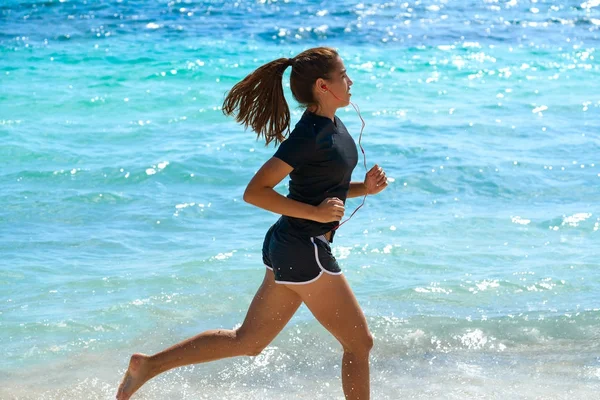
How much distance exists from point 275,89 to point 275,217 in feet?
13.6

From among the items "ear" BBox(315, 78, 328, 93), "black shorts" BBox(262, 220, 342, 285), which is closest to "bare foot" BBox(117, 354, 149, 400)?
"black shorts" BBox(262, 220, 342, 285)

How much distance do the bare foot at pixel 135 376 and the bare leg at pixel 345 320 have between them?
0.87 m

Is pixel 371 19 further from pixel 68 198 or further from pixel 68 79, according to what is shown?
pixel 68 198

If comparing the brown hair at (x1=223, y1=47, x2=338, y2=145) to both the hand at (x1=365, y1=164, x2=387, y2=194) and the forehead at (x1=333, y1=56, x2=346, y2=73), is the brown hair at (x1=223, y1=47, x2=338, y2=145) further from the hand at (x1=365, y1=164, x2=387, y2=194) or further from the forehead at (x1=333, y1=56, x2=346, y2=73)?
the hand at (x1=365, y1=164, x2=387, y2=194)

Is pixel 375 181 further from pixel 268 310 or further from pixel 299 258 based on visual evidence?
pixel 268 310

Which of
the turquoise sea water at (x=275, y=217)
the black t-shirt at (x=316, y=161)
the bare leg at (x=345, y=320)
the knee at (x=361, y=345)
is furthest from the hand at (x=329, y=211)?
the turquoise sea water at (x=275, y=217)

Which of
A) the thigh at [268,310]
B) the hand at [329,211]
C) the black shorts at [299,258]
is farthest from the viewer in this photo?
the thigh at [268,310]

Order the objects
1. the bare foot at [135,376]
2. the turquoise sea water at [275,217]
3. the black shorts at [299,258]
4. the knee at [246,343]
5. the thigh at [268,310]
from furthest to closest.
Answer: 1. the turquoise sea water at [275,217]
2. the bare foot at [135,376]
3. the knee at [246,343]
4. the thigh at [268,310]
5. the black shorts at [299,258]

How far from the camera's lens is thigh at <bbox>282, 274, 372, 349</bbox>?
12.3 feet

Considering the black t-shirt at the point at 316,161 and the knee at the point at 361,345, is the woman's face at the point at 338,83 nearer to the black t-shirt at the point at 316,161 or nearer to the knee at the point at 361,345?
the black t-shirt at the point at 316,161

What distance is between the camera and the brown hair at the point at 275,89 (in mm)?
3766

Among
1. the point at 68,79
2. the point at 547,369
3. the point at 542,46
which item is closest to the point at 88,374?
the point at 547,369

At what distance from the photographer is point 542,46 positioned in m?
17.7

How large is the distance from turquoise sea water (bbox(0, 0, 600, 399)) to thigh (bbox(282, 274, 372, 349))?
1.02m
